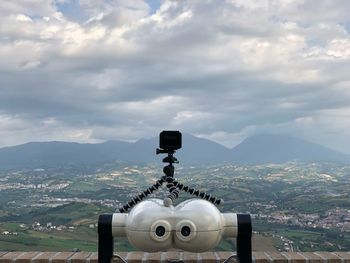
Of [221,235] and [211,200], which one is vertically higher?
[211,200]

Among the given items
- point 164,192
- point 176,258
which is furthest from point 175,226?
point 176,258

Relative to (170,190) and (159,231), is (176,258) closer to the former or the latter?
(170,190)

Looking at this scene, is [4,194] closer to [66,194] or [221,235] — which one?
[66,194]

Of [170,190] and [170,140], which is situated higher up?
[170,140]

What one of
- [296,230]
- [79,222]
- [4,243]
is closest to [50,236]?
[4,243]

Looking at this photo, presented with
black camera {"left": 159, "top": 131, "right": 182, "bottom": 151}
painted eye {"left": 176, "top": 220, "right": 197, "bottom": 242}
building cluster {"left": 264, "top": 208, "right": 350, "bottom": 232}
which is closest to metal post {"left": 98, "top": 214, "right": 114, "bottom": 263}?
painted eye {"left": 176, "top": 220, "right": 197, "bottom": 242}

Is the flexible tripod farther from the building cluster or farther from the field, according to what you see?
the building cluster
